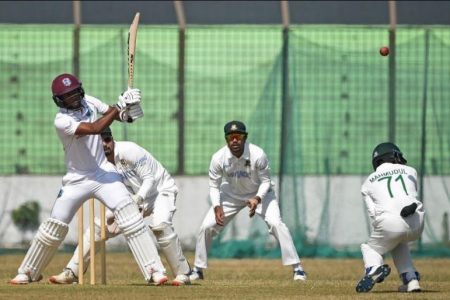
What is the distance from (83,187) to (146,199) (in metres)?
1.98

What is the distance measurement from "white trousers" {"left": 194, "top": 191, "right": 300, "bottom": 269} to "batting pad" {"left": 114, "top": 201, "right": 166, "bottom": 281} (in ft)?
8.44

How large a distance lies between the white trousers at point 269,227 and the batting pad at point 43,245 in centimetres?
263

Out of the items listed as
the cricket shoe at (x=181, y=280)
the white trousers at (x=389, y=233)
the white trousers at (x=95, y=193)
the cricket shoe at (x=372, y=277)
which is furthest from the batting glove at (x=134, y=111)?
the cricket shoe at (x=372, y=277)

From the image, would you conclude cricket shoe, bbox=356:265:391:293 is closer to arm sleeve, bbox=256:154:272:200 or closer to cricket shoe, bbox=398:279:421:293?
cricket shoe, bbox=398:279:421:293

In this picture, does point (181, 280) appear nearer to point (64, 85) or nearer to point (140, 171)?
point (140, 171)

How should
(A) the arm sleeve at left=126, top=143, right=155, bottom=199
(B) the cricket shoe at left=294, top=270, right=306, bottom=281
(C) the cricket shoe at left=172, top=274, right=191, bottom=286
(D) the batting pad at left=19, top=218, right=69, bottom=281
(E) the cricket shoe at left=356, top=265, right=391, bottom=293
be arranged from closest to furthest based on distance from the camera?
(E) the cricket shoe at left=356, top=265, right=391, bottom=293 < (D) the batting pad at left=19, top=218, right=69, bottom=281 < (C) the cricket shoe at left=172, top=274, right=191, bottom=286 < (A) the arm sleeve at left=126, top=143, right=155, bottom=199 < (B) the cricket shoe at left=294, top=270, right=306, bottom=281

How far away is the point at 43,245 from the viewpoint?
14.0 m

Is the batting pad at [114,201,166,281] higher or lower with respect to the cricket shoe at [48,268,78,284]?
higher

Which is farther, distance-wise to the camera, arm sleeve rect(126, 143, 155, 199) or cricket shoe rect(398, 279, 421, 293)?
arm sleeve rect(126, 143, 155, 199)

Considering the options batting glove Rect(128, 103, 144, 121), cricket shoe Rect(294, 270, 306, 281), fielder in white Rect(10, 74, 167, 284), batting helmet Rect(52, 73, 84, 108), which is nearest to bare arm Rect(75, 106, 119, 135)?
fielder in white Rect(10, 74, 167, 284)

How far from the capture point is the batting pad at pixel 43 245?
45.8 feet

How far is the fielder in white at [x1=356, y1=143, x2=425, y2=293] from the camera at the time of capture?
1353 centimetres

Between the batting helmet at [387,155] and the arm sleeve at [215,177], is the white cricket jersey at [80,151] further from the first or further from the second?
the arm sleeve at [215,177]

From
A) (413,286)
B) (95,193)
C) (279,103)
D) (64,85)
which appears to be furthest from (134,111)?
(279,103)
